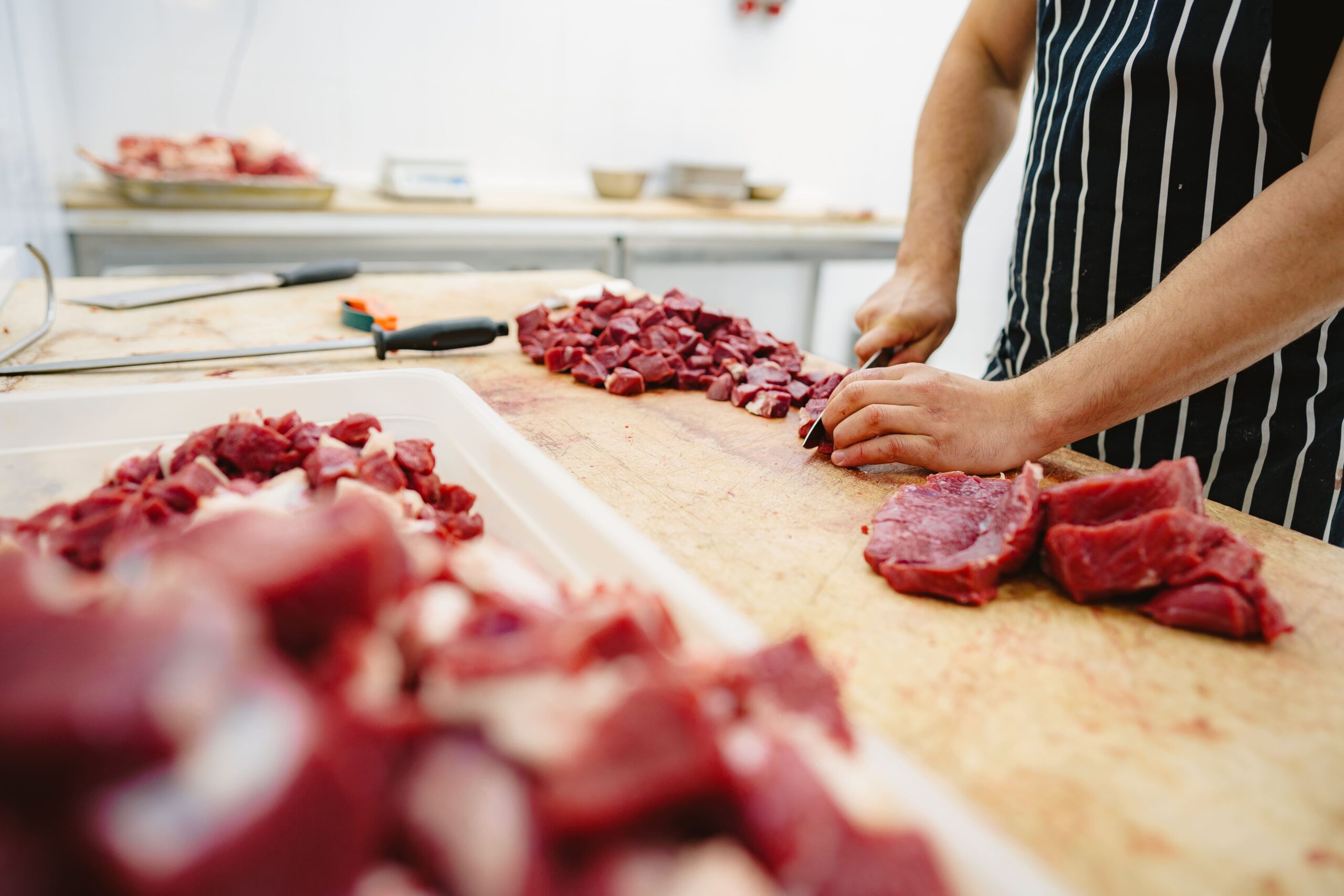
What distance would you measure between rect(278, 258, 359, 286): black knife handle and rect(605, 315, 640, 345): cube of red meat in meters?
1.21

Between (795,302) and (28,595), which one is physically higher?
(28,595)

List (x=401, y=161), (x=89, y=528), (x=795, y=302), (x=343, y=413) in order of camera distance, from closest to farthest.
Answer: (x=89, y=528)
(x=343, y=413)
(x=401, y=161)
(x=795, y=302)

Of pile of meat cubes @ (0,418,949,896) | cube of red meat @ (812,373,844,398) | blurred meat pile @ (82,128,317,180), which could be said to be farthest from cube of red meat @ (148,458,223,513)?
blurred meat pile @ (82,128,317,180)

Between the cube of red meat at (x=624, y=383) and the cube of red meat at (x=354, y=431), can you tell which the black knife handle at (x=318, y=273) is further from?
the cube of red meat at (x=354, y=431)

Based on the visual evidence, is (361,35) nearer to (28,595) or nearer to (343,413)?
Answer: (343,413)

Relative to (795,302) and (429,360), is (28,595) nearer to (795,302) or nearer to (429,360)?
(429,360)

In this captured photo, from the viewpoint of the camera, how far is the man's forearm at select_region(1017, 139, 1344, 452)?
138cm

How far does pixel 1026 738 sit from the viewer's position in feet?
3.01

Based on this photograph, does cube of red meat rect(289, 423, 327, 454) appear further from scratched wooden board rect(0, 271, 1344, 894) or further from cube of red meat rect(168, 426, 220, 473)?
scratched wooden board rect(0, 271, 1344, 894)

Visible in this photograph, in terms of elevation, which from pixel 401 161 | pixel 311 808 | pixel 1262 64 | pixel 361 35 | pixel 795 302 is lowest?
pixel 795 302

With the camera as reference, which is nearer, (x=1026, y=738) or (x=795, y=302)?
(x=1026, y=738)

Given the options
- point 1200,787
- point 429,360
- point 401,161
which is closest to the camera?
point 1200,787

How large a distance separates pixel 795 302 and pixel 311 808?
5695 millimetres

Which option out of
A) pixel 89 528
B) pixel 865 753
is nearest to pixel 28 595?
pixel 89 528
